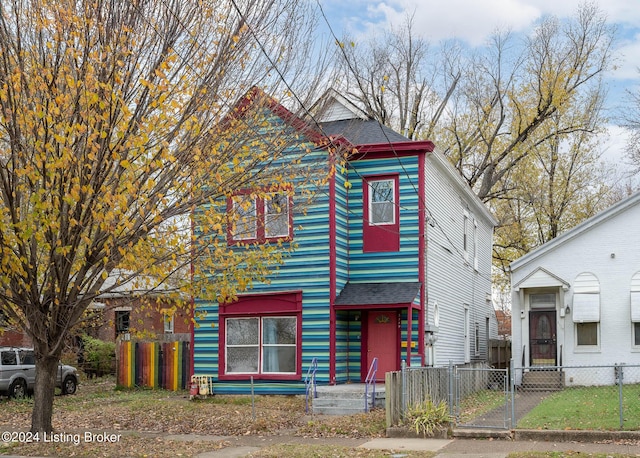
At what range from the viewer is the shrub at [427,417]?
14.4m

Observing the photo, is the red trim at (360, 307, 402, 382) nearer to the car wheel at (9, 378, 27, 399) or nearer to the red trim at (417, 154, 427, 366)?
the red trim at (417, 154, 427, 366)

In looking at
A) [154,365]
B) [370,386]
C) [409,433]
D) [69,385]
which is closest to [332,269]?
[370,386]

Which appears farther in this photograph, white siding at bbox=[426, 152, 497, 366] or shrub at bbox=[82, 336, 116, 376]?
shrub at bbox=[82, 336, 116, 376]

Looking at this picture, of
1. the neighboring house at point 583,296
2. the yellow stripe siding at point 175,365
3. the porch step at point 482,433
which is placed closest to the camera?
the porch step at point 482,433

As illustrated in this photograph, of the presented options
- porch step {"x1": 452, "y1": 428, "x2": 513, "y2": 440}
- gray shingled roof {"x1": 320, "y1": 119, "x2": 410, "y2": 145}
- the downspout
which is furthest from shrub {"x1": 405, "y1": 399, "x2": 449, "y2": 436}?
gray shingled roof {"x1": 320, "y1": 119, "x2": 410, "y2": 145}

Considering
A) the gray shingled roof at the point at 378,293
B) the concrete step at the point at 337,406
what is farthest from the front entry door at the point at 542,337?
the concrete step at the point at 337,406

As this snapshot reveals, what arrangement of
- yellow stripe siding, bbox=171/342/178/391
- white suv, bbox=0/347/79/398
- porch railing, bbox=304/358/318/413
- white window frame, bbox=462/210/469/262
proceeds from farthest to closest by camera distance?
white window frame, bbox=462/210/469/262, yellow stripe siding, bbox=171/342/178/391, white suv, bbox=0/347/79/398, porch railing, bbox=304/358/318/413

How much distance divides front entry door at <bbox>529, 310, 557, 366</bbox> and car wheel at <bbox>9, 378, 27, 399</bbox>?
15925 mm

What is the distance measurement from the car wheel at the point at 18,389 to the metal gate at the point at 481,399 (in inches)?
517

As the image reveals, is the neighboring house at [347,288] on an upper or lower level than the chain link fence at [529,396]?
upper

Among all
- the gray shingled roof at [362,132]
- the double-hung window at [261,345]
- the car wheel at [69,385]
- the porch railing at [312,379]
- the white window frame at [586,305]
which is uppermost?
the gray shingled roof at [362,132]

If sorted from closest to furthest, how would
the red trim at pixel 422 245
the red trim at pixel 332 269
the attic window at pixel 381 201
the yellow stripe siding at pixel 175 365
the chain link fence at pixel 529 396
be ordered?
the chain link fence at pixel 529 396, the red trim at pixel 332 269, the red trim at pixel 422 245, the attic window at pixel 381 201, the yellow stripe siding at pixel 175 365

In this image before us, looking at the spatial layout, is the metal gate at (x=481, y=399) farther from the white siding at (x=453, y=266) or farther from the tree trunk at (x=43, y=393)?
the tree trunk at (x=43, y=393)

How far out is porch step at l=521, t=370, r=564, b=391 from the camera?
23766 mm
